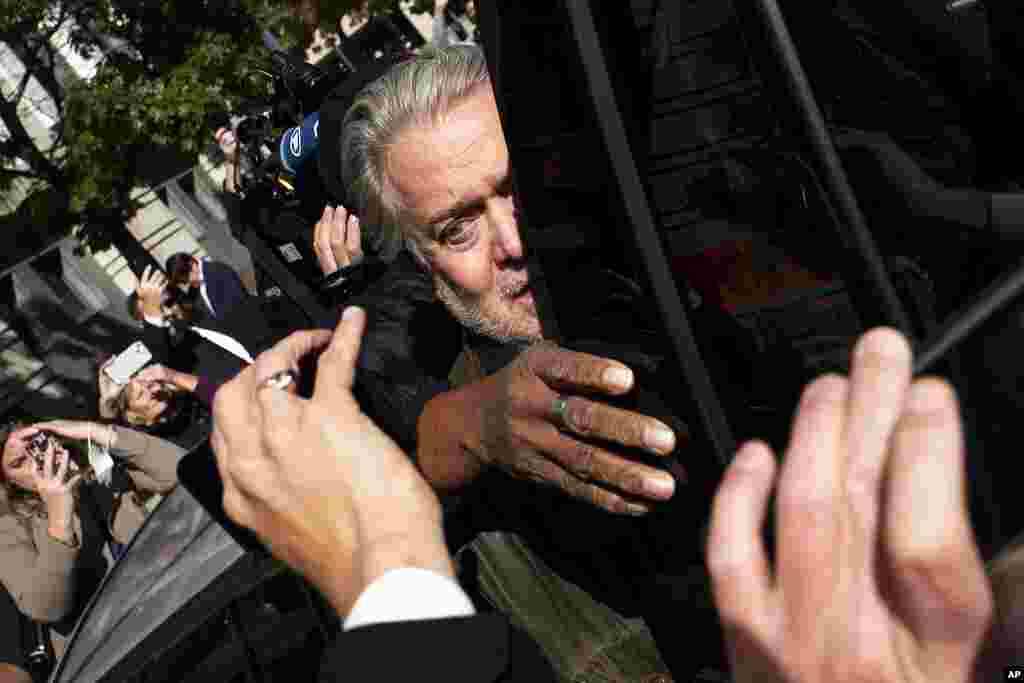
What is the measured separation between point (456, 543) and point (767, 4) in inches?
45.1

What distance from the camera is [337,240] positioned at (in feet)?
10.6

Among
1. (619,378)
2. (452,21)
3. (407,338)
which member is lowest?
(452,21)

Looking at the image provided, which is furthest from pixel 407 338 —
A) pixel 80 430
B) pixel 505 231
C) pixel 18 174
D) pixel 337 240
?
pixel 18 174

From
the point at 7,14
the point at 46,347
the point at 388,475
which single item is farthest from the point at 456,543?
the point at 46,347

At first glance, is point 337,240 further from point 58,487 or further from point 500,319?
point 58,487

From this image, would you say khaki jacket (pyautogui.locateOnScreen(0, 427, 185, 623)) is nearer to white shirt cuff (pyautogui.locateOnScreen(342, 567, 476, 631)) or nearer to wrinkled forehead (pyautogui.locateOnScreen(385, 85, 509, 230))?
wrinkled forehead (pyautogui.locateOnScreen(385, 85, 509, 230))

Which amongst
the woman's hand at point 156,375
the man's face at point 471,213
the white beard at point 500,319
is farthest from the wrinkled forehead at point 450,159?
the woman's hand at point 156,375

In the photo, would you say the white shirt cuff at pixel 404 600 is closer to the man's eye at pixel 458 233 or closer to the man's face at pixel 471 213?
the man's face at pixel 471 213

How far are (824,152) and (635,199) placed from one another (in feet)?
0.79

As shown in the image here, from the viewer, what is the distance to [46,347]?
1351cm

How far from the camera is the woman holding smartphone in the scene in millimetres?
3176

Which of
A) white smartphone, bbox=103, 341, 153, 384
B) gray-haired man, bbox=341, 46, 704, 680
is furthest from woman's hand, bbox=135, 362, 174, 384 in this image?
gray-haired man, bbox=341, 46, 704, 680

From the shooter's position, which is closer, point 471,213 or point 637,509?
point 637,509

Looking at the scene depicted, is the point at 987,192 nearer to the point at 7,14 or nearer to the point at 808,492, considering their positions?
the point at 808,492
